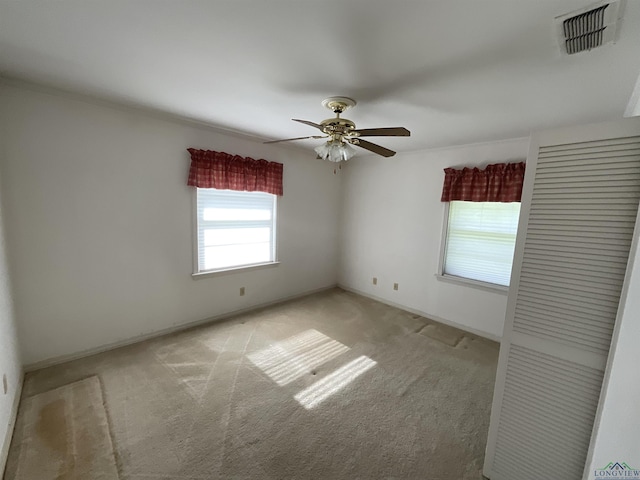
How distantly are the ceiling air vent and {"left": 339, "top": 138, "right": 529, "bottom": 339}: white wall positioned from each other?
1.79m

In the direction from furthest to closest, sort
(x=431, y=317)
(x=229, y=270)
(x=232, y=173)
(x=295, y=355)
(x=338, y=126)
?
(x=431, y=317) < (x=229, y=270) < (x=232, y=173) < (x=295, y=355) < (x=338, y=126)

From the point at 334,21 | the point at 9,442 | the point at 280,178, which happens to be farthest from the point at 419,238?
the point at 9,442

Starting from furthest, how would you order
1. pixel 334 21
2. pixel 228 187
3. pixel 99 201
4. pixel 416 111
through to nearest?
pixel 228 187 → pixel 99 201 → pixel 416 111 → pixel 334 21

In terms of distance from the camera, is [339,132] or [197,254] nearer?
[339,132]

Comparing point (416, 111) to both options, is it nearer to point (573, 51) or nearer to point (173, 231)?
point (573, 51)

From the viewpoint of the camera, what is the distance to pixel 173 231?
112 inches

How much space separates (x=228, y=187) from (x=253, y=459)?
8.47ft

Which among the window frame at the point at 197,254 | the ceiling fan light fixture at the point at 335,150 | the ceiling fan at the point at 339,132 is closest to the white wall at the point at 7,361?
the window frame at the point at 197,254

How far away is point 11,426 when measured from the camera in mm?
1617

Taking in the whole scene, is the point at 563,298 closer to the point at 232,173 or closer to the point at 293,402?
the point at 293,402

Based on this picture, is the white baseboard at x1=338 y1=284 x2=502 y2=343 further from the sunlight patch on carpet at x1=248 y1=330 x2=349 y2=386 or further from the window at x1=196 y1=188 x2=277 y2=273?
the window at x1=196 y1=188 x2=277 y2=273

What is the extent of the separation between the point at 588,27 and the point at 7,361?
146 inches

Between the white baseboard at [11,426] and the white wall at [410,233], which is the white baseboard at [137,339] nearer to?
the white baseboard at [11,426]

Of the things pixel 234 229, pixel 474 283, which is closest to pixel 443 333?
pixel 474 283
